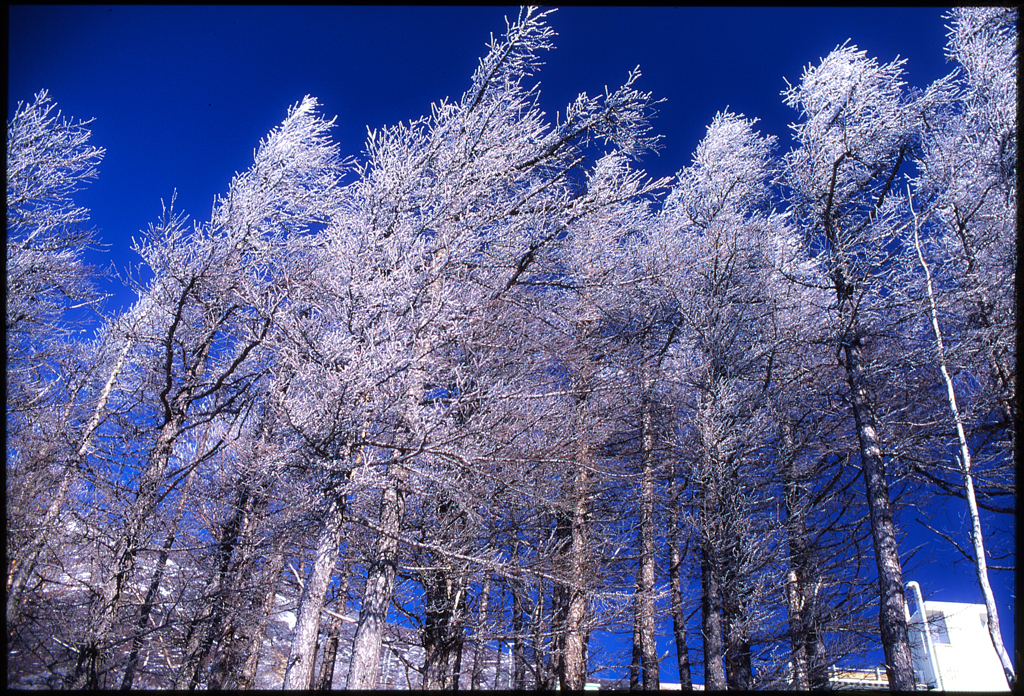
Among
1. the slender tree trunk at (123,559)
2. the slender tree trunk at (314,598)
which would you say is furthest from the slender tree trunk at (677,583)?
the slender tree trunk at (123,559)

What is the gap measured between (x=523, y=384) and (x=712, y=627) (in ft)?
15.9

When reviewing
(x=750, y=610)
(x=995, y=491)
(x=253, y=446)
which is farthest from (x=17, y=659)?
(x=995, y=491)

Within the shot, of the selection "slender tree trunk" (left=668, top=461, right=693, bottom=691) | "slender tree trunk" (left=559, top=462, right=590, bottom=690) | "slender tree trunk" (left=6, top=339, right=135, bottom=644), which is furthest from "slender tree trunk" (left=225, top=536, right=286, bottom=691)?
"slender tree trunk" (left=668, top=461, right=693, bottom=691)

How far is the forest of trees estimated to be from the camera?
6.46 m

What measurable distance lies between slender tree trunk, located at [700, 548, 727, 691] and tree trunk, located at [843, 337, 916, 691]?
2197 millimetres

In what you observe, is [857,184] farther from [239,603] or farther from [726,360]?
[239,603]

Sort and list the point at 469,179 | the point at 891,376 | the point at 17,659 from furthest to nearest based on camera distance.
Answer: the point at 17,659 → the point at 891,376 → the point at 469,179

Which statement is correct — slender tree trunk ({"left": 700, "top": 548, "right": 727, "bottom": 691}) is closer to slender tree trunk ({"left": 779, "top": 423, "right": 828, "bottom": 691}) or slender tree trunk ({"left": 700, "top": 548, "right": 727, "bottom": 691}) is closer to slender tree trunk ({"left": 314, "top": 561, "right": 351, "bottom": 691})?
slender tree trunk ({"left": 779, "top": 423, "right": 828, "bottom": 691})

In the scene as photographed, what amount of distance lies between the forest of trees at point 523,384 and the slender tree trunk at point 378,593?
0.04 m

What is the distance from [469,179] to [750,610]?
7.54 m

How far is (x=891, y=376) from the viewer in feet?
30.7

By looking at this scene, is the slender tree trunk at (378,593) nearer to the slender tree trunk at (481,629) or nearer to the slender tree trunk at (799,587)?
the slender tree trunk at (481,629)

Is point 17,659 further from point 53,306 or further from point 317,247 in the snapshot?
point 317,247

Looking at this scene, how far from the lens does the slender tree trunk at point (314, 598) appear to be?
569 centimetres
